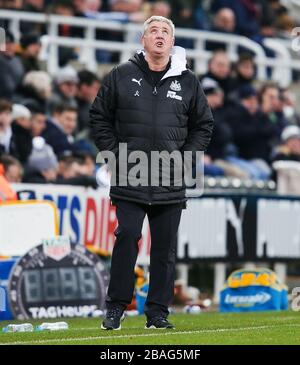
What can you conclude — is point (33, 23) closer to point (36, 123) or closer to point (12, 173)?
point (36, 123)

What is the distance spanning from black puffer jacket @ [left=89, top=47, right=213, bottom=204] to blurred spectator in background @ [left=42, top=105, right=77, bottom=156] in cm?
710

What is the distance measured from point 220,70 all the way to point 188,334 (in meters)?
11.9

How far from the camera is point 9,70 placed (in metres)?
18.6

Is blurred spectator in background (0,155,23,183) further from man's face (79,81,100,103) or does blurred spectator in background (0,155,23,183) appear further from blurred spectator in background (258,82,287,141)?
blurred spectator in background (258,82,287,141)

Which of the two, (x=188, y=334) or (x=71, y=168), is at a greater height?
(x=71, y=168)

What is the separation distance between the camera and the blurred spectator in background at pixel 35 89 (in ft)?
61.9

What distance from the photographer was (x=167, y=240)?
447 inches

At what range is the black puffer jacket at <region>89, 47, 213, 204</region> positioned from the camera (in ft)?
36.6

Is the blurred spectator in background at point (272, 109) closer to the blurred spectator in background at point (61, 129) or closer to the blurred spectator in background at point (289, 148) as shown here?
the blurred spectator in background at point (289, 148)

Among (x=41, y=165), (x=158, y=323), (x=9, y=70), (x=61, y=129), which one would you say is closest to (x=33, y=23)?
(x=9, y=70)

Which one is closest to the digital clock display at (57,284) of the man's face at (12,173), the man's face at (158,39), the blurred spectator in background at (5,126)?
the man's face at (12,173)

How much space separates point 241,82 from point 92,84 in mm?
3669
